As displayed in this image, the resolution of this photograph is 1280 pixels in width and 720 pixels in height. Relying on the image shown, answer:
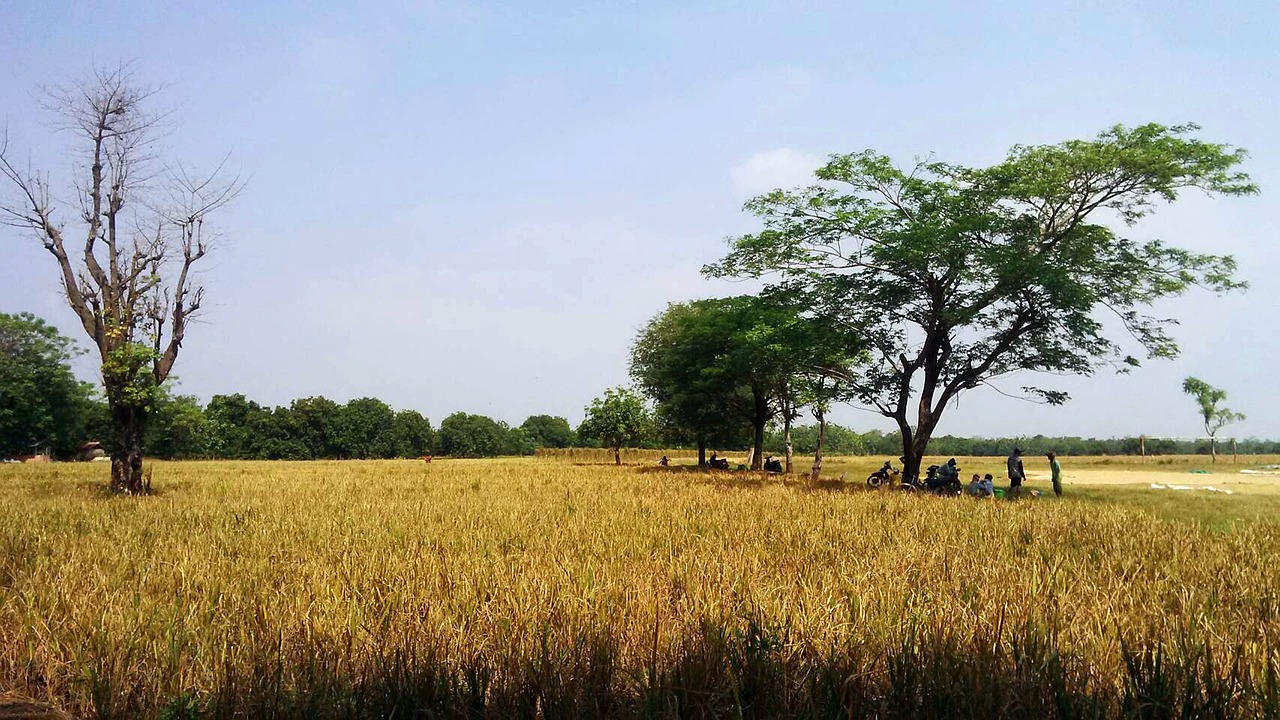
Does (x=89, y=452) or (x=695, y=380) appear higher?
(x=695, y=380)

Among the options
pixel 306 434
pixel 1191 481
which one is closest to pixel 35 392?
pixel 306 434

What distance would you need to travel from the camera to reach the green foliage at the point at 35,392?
64250 millimetres

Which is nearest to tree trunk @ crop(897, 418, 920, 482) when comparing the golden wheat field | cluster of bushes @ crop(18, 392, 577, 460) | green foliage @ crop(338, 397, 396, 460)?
the golden wheat field

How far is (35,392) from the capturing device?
6619 centimetres

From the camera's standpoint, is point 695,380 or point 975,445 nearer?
point 695,380

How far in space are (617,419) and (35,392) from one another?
187ft

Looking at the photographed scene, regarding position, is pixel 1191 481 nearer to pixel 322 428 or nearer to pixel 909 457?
pixel 909 457

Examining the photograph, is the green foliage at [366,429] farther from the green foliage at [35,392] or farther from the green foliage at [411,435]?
the green foliage at [35,392]

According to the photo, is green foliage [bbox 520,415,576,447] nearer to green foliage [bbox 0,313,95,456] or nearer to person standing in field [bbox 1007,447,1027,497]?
green foliage [bbox 0,313,95,456]

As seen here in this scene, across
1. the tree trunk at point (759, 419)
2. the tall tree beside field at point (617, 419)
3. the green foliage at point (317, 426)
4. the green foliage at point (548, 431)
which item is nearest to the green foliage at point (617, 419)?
the tall tree beside field at point (617, 419)

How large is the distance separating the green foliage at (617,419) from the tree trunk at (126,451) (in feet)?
153

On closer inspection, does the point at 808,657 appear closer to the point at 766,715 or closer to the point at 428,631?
the point at 766,715

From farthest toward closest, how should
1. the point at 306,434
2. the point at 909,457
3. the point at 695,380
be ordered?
1. the point at 306,434
2. the point at 695,380
3. the point at 909,457

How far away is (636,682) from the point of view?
3.58m
